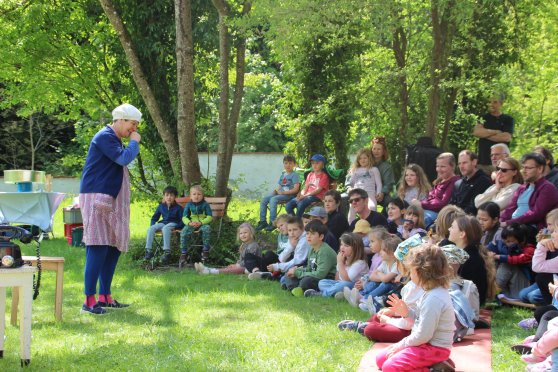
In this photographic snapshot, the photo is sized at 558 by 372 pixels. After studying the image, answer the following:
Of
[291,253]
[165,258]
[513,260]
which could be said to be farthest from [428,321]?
[165,258]

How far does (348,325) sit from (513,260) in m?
1.94

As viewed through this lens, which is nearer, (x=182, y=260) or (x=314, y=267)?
(x=314, y=267)

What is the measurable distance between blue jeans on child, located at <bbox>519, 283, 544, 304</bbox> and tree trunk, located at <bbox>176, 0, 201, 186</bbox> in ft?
18.9

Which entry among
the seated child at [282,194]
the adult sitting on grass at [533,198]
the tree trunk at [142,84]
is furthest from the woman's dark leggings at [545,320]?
the tree trunk at [142,84]

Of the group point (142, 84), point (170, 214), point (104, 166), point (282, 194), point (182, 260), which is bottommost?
point (182, 260)

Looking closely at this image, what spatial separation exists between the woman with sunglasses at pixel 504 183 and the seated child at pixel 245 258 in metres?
3.01

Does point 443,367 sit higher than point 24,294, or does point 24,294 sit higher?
point 24,294

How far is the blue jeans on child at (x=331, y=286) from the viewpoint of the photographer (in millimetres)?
8344

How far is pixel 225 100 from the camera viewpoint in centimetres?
1227

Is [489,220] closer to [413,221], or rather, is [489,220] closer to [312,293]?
[413,221]

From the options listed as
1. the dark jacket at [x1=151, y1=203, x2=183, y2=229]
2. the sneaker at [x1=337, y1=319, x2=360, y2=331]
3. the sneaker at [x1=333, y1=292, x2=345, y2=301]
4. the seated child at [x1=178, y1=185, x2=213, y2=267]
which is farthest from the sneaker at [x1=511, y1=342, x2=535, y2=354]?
the dark jacket at [x1=151, y1=203, x2=183, y2=229]

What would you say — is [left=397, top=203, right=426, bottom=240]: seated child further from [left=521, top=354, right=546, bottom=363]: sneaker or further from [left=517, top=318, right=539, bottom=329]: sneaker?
[left=521, top=354, right=546, bottom=363]: sneaker

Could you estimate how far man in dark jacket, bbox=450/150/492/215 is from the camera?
29.7 feet

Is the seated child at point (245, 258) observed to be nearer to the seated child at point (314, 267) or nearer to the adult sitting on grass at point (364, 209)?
the seated child at point (314, 267)
